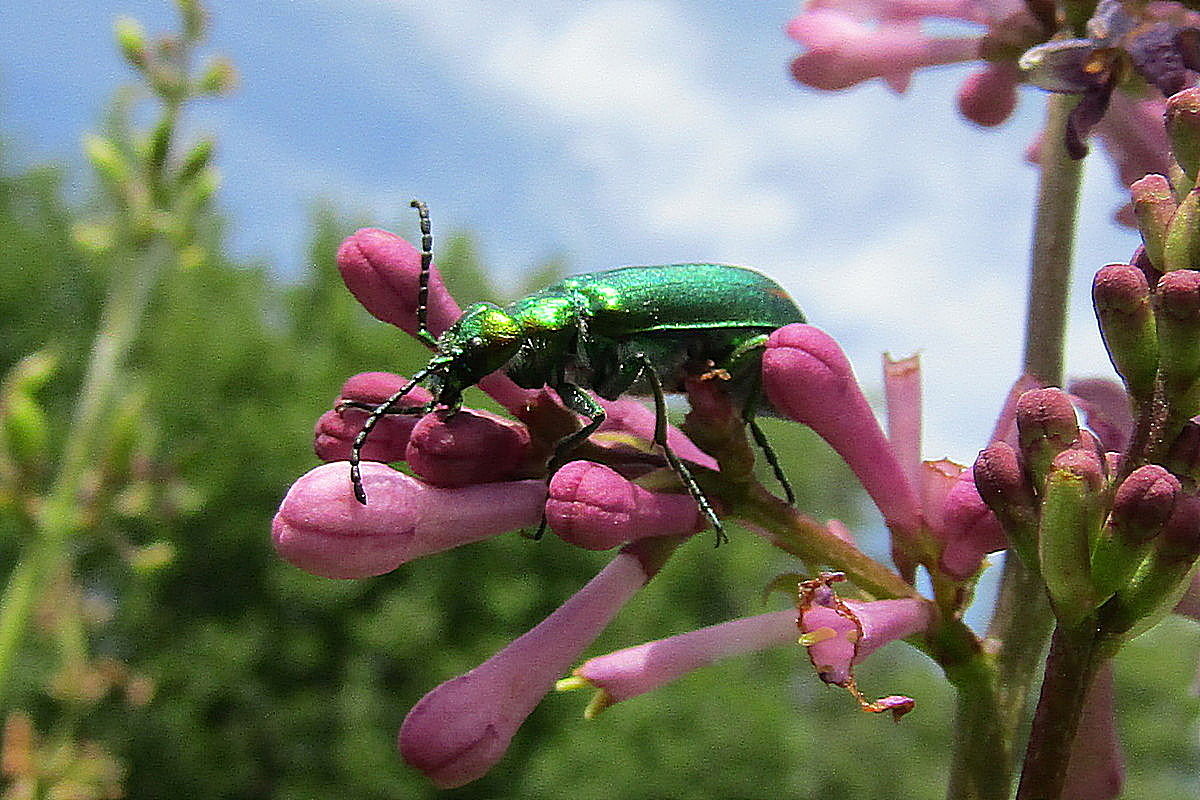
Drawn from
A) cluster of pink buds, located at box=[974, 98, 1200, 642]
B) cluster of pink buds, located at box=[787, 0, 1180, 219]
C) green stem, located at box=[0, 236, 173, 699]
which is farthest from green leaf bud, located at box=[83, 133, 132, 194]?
cluster of pink buds, located at box=[974, 98, 1200, 642]

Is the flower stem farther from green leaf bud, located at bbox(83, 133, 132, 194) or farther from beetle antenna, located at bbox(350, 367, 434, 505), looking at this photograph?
green leaf bud, located at bbox(83, 133, 132, 194)

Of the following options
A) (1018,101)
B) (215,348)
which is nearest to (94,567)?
(215,348)

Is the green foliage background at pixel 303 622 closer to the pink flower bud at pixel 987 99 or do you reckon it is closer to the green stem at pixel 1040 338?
the pink flower bud at pixel 987 99

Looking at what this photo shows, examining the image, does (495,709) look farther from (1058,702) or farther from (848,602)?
(1058,702)

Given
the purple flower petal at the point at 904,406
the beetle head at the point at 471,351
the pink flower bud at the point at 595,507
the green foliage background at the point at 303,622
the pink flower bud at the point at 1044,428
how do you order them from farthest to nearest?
the green foliage background at the point at 303,622
the purple flower petal at the point at 904,406
the beetle head at the point at 471,351
the pink flower bud at the point at 595,507
the pink flower bud at the point at 1044,428

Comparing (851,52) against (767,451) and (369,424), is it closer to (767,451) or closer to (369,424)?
(767,451)

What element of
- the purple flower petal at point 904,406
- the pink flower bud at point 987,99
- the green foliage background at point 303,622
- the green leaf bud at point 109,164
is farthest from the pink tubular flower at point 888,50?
the green foliage background at point 303,622
